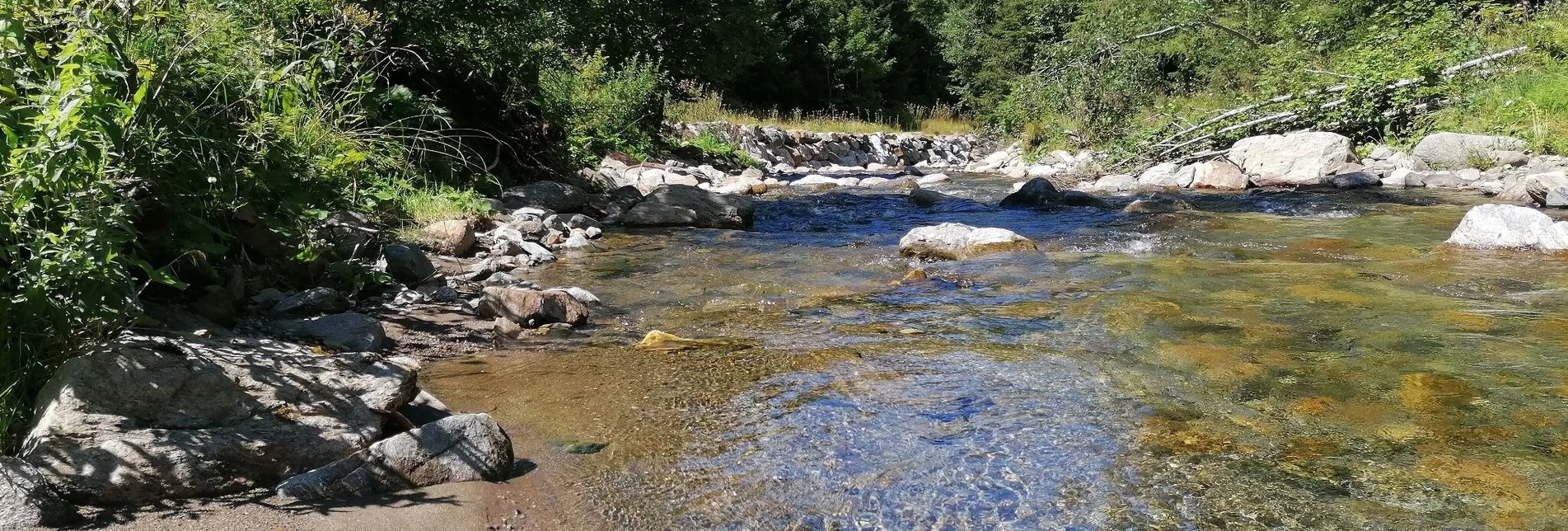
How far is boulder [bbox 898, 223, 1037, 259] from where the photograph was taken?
756cm

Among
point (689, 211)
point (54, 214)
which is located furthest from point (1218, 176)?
point (54, 214)

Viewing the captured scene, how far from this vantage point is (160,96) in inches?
144

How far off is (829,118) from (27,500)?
88.3ft

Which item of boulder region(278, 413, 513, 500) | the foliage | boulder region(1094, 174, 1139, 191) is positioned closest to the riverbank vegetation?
the foliage

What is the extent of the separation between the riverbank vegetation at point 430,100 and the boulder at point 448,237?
25 cm

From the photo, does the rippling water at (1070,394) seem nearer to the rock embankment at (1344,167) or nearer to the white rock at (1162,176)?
the rock embankment at (1344,167)

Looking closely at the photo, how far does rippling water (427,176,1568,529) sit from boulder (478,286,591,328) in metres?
0.21

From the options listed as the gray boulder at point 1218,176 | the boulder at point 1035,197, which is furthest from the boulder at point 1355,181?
the boulder at point 1035,197

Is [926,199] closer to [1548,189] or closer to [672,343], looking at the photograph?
[1548,189]

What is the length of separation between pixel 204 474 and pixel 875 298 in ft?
12.5

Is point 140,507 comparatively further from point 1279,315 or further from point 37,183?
point 1279,315

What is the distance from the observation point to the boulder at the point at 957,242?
756cm

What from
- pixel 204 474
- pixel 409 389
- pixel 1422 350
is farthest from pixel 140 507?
pixel 1422 350

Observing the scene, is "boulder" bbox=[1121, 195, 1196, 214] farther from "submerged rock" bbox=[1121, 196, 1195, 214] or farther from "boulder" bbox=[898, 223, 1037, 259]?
"boulder" bbox=[898, 223, 1037, 259]
